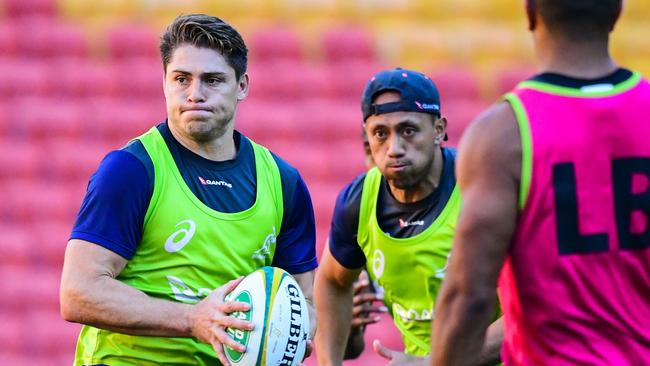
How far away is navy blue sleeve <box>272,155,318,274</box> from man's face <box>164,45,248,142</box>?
38 cm

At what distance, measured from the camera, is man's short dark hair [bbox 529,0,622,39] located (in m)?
3.16

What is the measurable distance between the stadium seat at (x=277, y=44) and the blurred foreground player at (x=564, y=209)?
23.4 ft

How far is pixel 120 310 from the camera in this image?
4.22m

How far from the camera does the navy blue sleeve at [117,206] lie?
4266 mm

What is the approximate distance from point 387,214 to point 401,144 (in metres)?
0.37

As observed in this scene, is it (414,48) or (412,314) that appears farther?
(414,48)

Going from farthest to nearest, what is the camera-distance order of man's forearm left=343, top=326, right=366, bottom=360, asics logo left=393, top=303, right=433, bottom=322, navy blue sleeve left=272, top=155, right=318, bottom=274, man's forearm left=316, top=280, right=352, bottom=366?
man's forearm left=343, top=326, right=366, bottom=360 < man's forearm left=316, top=280, right=352, bottom=366 < asics logo left=393, top=303, right=433, bottom=322 < navy blue sleeve left=272, top=155, right=318, bottom=274

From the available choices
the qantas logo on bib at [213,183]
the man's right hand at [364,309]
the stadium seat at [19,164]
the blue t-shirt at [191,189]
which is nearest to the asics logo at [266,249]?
the blue t-shirt at [191,189]

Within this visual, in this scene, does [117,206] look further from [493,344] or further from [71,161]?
[71,161]

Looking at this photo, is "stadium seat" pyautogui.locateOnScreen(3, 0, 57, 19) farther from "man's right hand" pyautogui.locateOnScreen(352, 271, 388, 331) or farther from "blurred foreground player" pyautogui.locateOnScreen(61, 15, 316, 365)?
"blurred foreground player" pyautogui.locateOnScreen(61, 15, 316, 365)

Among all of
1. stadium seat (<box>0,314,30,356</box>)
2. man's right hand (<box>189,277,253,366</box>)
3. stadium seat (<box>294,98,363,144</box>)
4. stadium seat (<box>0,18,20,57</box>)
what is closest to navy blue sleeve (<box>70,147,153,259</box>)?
man's right hand (<box>189,277,253,366</box>)

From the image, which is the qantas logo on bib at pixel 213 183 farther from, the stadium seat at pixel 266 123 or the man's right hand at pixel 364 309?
the stadium seat at pixel 266 123

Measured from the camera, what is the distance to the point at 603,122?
312cm

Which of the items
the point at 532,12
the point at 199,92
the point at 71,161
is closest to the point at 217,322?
the point at 199,92
